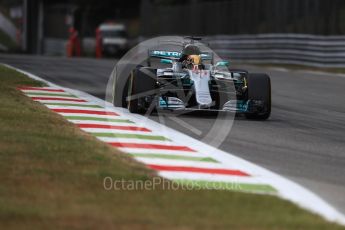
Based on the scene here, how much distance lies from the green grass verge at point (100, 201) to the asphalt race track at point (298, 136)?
0.89m

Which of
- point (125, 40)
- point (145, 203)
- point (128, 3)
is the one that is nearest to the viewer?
point (145, 203)

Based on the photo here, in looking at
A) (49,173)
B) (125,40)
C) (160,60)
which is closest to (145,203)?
(49,173)

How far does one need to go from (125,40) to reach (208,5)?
57.3ft

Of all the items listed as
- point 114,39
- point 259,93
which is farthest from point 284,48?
point 114,39

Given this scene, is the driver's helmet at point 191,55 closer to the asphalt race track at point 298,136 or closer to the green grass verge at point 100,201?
the asphalt race track at point 298,136

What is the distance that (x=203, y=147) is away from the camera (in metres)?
9.29

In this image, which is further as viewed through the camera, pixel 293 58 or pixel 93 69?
pixel 293 58

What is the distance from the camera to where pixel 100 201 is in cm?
636

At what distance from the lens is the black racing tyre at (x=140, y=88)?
1236cm

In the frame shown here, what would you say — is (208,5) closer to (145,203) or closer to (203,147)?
(203,147)

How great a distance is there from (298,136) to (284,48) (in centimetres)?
2220

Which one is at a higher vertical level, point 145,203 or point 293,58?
point 145,203

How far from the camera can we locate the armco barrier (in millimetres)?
28750

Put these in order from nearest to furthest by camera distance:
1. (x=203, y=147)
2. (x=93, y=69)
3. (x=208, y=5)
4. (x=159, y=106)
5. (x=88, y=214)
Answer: (x=88, y=214)
(x=203, y=147)
(x=159, y=106)
(x=93, y=69)
(x=208, y=5)
